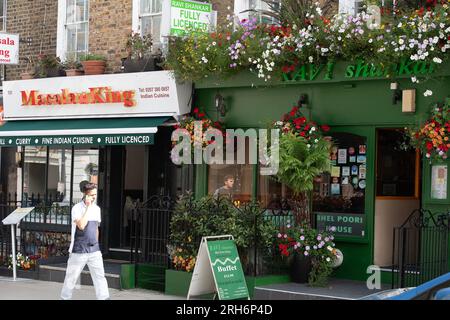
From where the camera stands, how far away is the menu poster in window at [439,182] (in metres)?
11.7

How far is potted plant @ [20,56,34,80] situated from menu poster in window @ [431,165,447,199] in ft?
29.5

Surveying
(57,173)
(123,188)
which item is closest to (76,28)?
(57,173)

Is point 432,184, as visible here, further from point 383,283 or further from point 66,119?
point 66,119

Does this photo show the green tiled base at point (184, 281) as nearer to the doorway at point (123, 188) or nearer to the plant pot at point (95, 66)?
the doorway at point (123, 188)

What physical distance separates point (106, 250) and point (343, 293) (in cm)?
629

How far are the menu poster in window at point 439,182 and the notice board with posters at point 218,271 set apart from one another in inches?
116

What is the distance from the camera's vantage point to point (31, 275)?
48.5 ft

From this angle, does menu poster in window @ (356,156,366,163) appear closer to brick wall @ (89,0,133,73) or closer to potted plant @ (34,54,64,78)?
brick wall @ (89,0,133,73)

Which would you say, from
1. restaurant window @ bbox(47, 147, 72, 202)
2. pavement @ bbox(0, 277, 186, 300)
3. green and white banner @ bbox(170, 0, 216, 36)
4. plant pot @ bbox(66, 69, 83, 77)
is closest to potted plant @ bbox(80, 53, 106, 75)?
plant pot @ bbox(66, 69, 83, 77)

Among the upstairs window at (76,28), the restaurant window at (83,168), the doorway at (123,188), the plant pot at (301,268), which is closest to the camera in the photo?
the plant pot at (301,268)

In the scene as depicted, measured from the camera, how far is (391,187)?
1327cm

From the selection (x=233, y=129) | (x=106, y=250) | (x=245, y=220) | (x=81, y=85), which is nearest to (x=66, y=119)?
(x=81, y=85)

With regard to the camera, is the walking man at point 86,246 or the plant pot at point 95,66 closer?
the walking man at point 86,246

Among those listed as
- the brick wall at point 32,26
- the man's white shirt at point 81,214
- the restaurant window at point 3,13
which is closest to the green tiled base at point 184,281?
the man's white shirt at point 81,214
